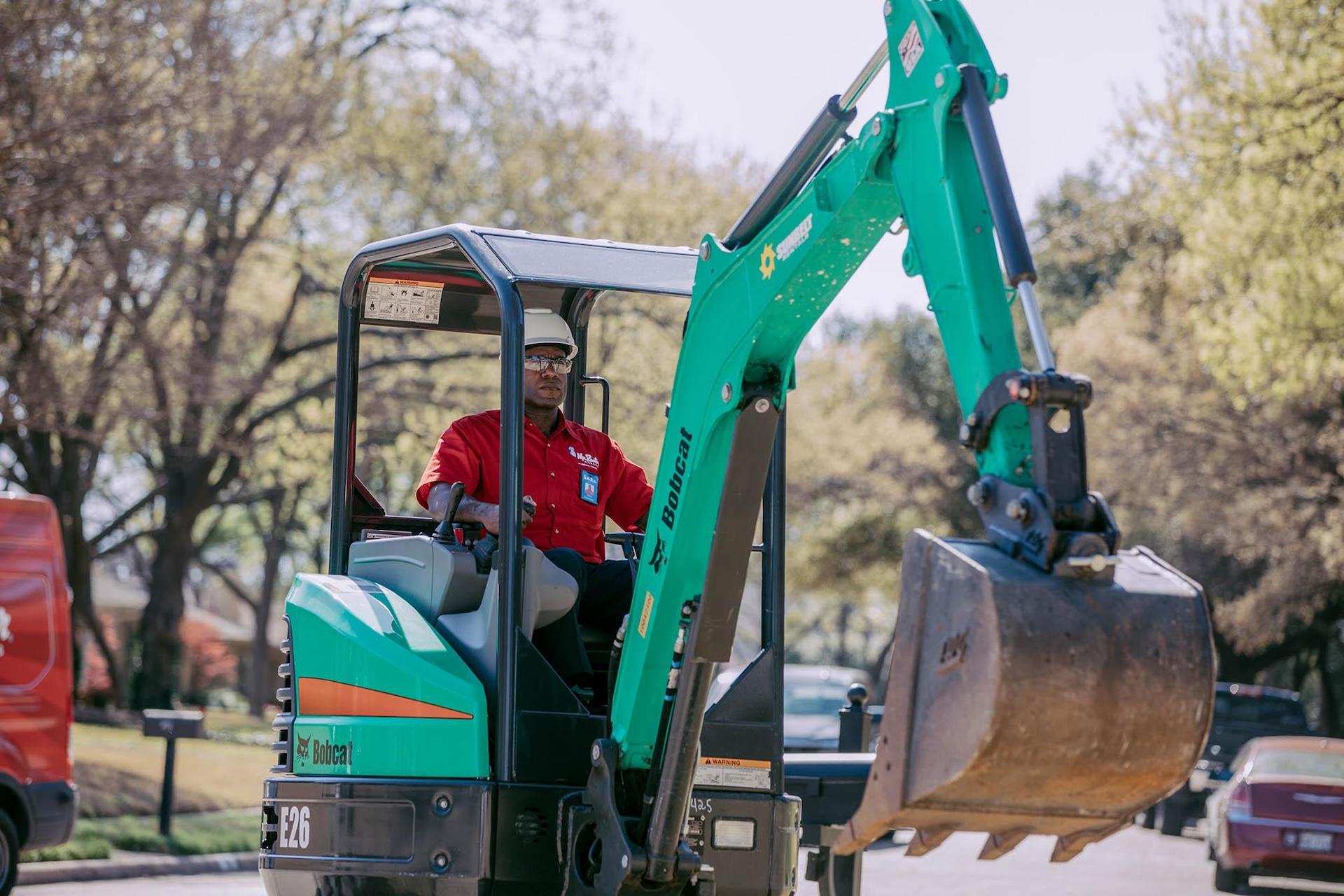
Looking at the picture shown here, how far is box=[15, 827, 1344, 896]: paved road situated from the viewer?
1361cm

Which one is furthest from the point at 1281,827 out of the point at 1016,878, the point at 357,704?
the point at 357,704

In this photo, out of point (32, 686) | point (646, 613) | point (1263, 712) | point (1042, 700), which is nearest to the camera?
point (1042, 700)

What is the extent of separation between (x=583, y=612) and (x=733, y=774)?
0.89 m

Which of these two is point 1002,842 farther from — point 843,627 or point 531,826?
point 843,627

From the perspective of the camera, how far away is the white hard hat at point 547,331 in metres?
6.95

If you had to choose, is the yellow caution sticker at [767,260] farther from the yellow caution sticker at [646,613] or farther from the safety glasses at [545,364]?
the safety glasses at [545,364]

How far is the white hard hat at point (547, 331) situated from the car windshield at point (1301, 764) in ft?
43.5

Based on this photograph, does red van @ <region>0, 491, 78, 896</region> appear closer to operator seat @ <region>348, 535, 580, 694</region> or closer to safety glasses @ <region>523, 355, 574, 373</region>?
operator seat @ <region>348, 535, 580, 694</region>

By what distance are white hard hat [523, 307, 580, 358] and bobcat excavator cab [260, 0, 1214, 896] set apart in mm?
259

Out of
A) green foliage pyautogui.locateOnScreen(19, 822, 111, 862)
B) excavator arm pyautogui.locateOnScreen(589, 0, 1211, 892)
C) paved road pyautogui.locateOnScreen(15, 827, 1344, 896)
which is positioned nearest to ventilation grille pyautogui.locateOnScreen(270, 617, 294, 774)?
excavator arm pyautogui.locateOnScreen(589, 0, 1211, 892)

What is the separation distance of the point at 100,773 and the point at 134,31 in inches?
296

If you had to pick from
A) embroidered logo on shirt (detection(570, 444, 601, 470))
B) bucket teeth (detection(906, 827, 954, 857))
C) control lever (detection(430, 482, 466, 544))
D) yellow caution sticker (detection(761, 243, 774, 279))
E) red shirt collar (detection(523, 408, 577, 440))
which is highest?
yellow caution sticker (detection(761, 243, 774, 279))

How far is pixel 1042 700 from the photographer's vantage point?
392 cm

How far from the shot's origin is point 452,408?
25984mm
